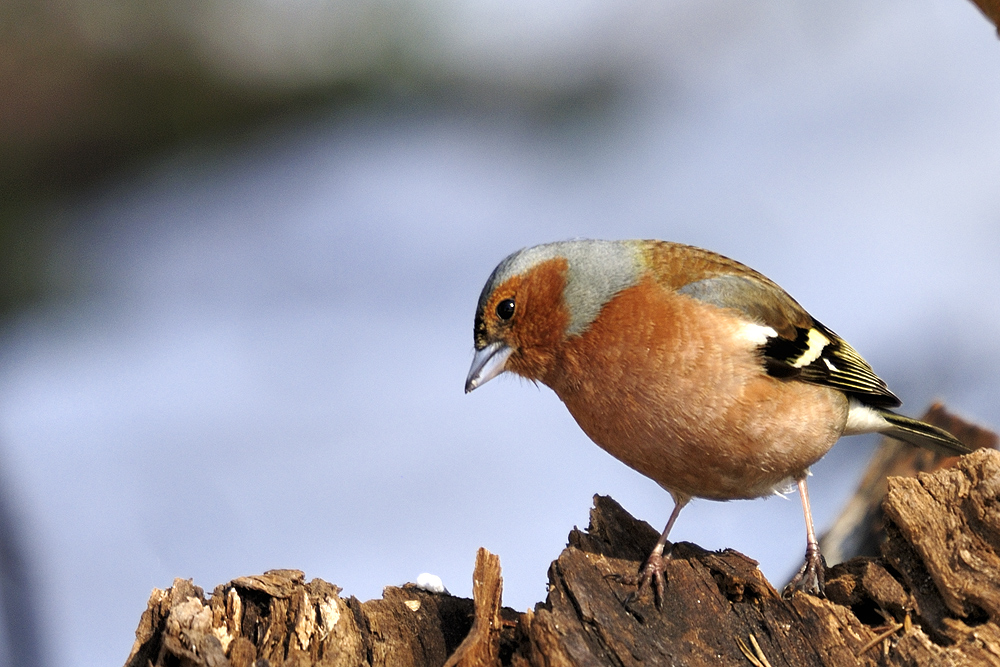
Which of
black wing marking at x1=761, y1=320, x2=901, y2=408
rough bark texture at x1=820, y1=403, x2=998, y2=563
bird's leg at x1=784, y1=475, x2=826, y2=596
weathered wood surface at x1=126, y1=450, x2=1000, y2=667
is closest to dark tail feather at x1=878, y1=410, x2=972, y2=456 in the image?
black wing marking at x1=761, y1=320, x2=901, y2=408

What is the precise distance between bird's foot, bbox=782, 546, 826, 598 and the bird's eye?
5.17 feet

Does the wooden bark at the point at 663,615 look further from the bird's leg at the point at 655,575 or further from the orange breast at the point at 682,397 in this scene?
the orange breast at the point at 682,397

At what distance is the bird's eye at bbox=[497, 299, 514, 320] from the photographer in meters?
3.65

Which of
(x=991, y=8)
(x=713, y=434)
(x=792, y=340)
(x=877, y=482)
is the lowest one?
(x=877, y=482)

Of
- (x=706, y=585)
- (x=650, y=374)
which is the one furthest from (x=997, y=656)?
(x=650, y=374)

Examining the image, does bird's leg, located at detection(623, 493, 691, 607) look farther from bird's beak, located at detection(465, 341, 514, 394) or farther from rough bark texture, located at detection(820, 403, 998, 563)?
rough bark texture, located at detection(820, 403, 998, 563)

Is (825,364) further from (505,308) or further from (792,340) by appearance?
(505,308)

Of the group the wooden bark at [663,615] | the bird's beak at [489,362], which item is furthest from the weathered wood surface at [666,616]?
the bird's beak at [489,362]

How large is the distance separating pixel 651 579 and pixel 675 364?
0.89 metres

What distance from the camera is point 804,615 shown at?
2820mm

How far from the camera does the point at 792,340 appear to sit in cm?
389

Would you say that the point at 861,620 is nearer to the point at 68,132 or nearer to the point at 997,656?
the point at 997,656

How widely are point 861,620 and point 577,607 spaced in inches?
40.8

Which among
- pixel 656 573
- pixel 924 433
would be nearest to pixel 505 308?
pixel 656 573
